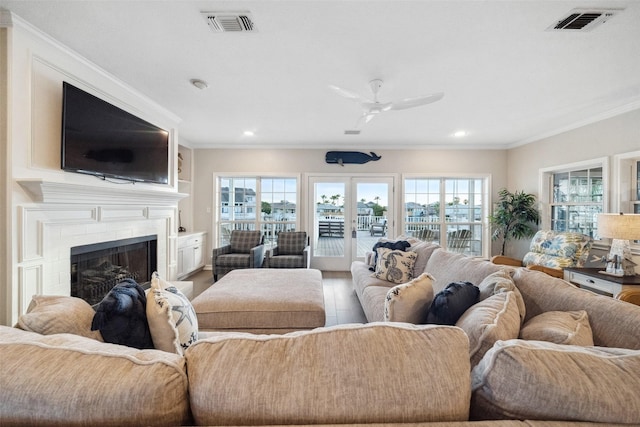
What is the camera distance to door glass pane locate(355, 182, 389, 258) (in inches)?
221

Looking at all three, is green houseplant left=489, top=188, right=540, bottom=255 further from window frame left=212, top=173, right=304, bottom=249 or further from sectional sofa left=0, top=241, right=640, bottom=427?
sectional sofa left=0, top=241, right=640, bottom=427

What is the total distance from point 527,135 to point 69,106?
6128mm

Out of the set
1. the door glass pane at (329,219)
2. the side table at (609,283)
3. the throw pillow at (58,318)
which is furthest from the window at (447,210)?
the throw pillow at (58,318)

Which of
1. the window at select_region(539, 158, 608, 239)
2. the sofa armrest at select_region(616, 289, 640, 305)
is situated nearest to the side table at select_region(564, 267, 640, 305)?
the sofa armrest at select_region(616, 289, 640, 305)

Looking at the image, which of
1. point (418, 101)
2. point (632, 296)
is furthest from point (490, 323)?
point (632, 296)

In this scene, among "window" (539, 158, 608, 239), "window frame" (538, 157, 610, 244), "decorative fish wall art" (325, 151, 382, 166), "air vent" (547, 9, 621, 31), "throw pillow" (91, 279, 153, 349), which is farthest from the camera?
"decorative fish wall art" (325, 151, 382, 166)

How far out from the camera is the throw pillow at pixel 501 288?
1.30 meters

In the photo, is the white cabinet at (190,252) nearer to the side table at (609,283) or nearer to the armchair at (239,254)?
the armchair at (239,254)

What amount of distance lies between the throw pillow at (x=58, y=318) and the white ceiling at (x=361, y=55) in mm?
1831

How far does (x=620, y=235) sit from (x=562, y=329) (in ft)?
8.41

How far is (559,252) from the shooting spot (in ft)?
11.4

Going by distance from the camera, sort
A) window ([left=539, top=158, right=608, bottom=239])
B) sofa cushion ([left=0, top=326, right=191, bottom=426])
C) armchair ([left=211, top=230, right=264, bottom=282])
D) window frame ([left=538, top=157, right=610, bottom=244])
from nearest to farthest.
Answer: sofa cushion ([left=0, top=326, right=191, bottom=426])
window ([left=539, top=158, right=608, bottom=239])
window frame ([left=538, top=157, right=610, bottom=244])
armchair ([left=211, top=230, right=264, bottom=282])

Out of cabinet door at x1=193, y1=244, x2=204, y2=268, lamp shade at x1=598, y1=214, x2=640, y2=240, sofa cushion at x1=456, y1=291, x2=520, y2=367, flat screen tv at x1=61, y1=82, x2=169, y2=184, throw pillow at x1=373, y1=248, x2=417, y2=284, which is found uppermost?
flat screen tv at x1=61, y1=82, x2=169, y2=184

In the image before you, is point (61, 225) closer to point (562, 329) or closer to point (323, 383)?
point (323, 383)
